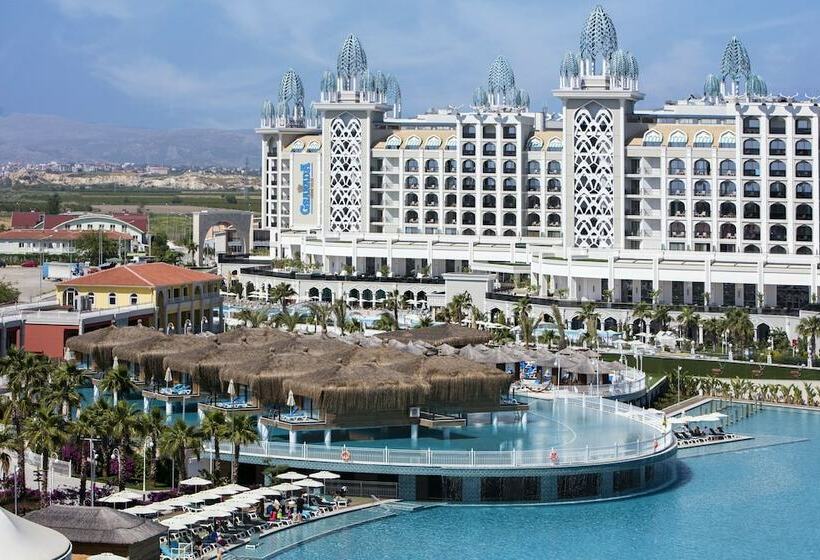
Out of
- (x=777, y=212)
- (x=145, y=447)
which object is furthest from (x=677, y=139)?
(x=145, y=447)

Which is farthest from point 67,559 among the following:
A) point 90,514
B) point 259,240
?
point 259,240

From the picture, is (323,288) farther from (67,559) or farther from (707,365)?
(67,559)

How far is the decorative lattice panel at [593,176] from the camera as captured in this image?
9031 centimetres

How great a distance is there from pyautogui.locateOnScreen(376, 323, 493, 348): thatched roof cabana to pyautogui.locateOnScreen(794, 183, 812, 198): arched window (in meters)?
30.5

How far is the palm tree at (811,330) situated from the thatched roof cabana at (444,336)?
1467cm

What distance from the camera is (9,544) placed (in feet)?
73.0

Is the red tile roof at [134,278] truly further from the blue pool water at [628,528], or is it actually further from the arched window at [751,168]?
the arched window at [751,168]

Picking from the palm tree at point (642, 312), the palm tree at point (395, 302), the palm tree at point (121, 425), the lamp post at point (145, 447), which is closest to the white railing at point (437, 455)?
the lamp post at point (145, 447)

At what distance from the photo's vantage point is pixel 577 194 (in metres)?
91.5

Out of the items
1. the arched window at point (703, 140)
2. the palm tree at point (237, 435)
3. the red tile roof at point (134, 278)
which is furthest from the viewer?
the arched window at point (703, 140)

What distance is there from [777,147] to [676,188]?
619cm

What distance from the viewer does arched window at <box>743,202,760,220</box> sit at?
288 ft

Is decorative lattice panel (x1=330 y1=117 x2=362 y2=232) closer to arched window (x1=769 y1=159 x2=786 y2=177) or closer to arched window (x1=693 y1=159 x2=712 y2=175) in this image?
arched window (x1=693 y1=159 x2=712 y2=175)

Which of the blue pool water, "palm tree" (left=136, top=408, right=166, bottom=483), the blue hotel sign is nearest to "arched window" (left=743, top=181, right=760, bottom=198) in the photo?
the blue hotel sign
